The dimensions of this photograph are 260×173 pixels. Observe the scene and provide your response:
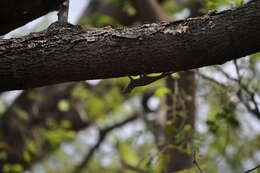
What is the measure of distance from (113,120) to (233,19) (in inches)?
245

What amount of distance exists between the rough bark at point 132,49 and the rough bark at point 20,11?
242mm

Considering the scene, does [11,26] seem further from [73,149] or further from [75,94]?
[73,149]

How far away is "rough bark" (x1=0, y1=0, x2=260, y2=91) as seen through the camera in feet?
6.07

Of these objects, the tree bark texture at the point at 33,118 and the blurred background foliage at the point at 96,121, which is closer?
the blurred background foliage at the point at 96,121

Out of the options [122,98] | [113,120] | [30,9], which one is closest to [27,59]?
[30,9]

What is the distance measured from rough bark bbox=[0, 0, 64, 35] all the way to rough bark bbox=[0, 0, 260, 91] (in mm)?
242

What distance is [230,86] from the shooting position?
3215 millimetres

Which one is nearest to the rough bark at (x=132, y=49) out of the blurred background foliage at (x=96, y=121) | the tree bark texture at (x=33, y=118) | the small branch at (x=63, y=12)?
the small branch at (x=63, y=12)

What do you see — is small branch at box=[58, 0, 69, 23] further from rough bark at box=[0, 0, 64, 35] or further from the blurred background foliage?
the blurred background foliage

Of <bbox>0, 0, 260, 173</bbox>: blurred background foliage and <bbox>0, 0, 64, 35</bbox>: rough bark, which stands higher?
<bbox>0, 0, 260, 173</bbox>: blurred background foliage

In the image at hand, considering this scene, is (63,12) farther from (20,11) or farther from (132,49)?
(132,49)

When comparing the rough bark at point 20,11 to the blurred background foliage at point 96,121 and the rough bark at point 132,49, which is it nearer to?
the rough bark at point 132,49

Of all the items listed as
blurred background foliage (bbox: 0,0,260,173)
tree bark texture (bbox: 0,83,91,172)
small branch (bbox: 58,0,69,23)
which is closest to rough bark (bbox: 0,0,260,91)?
small branch (bbox: 58,0,69,23)

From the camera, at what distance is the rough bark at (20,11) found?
2166mm
